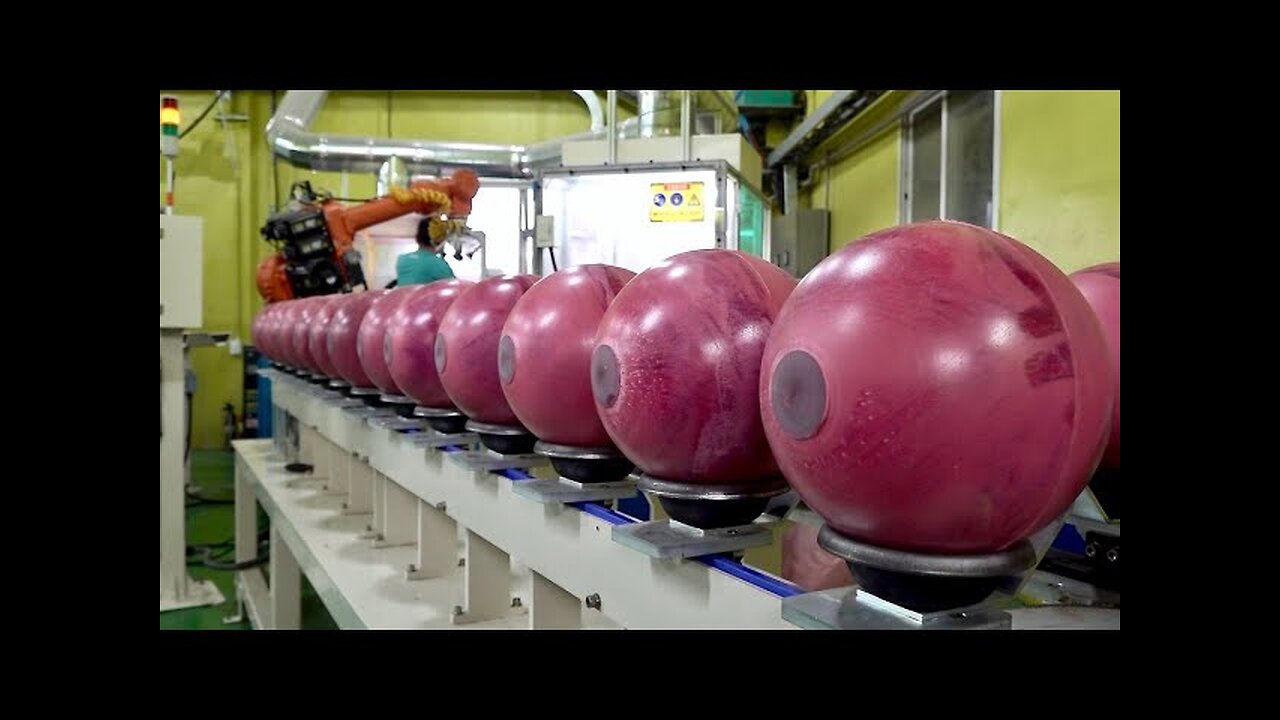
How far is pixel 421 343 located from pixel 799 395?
1221 millimetres

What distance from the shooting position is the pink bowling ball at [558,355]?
1.36m

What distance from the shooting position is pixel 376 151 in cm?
719

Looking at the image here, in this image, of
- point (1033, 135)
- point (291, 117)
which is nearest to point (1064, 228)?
point (1033, 135)

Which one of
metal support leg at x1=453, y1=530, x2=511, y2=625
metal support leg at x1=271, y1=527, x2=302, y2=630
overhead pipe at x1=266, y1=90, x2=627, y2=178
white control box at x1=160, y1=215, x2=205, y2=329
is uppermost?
overhead pipe at x1=266, y1=90, x2=627, y2=178

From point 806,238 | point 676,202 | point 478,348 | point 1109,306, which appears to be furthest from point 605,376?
point 806,238

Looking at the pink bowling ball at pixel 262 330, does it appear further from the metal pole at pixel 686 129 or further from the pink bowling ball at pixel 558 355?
the pink bowling ball at pixel 558 355

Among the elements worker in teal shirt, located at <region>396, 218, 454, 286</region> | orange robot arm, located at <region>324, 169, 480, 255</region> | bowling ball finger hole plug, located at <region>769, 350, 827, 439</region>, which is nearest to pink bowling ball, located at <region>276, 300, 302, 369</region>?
worker in teal shirt, located at <region>396, 218, 454, 286</region>

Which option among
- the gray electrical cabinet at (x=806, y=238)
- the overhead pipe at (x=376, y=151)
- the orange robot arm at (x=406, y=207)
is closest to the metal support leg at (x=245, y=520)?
the orange robot arm at (x=406, y=207)

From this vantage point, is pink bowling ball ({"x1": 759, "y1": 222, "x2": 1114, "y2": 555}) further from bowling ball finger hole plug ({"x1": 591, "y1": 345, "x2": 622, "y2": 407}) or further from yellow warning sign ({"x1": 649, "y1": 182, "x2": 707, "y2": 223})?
yellow warning sign ({"x1": 649, "y1": 182, "x2": 707, "y2": 223})

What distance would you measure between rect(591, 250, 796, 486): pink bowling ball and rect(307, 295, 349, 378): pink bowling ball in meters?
1.78

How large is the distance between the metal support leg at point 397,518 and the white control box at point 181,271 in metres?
1.59

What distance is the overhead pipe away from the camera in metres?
7.07

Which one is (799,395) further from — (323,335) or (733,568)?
(323,335)

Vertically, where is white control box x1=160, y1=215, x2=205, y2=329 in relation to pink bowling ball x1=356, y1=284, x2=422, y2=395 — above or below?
above
